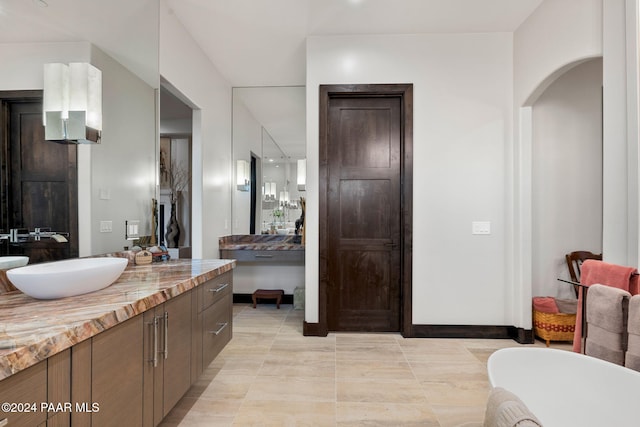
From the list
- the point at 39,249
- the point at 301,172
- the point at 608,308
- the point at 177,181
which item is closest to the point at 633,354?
the point at 608,308

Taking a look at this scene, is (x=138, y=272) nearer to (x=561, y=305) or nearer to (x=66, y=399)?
(x=66, y=399)

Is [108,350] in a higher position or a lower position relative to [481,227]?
lower

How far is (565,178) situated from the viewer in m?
3.35

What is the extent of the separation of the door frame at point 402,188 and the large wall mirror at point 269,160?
1014 millimetres

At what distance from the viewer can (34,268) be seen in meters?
1.40

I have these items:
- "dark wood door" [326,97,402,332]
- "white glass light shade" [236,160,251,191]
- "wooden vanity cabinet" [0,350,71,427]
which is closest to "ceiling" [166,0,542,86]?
"dark wood door" [326,97,402,332]

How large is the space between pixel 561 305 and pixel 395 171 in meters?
2.05

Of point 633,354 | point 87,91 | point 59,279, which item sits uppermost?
point 87,91

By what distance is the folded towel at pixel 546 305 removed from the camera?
3059 mm

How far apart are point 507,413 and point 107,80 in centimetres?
260

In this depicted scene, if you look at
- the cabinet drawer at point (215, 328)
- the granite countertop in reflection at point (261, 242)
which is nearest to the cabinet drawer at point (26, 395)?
the cabinet drawer at point (215, 328)

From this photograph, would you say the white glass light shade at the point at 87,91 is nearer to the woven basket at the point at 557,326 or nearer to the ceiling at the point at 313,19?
the ceiling at the point at 313,19

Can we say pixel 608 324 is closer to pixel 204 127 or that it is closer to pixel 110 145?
pixel 110 145

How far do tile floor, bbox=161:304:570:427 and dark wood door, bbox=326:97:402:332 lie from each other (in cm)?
29
